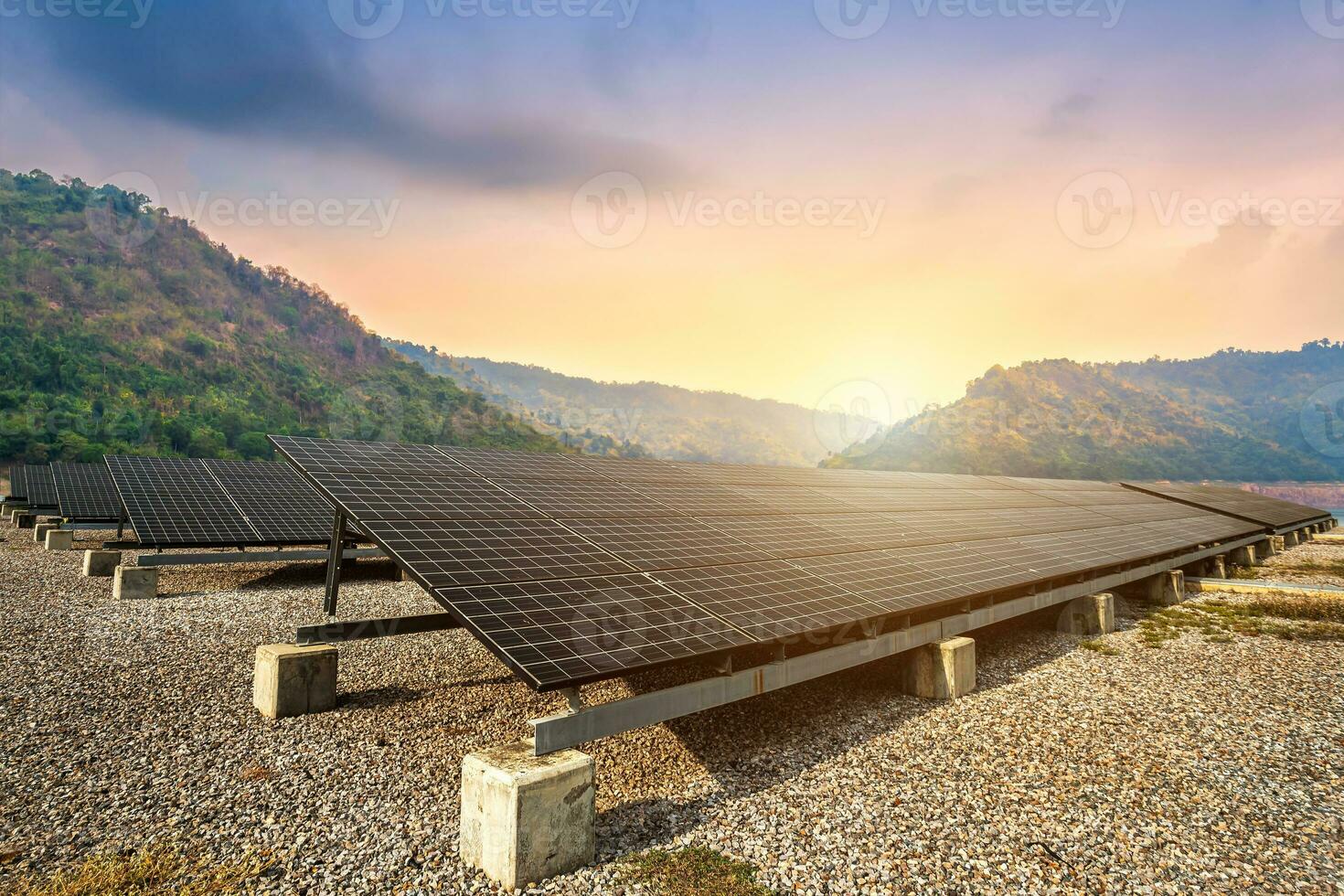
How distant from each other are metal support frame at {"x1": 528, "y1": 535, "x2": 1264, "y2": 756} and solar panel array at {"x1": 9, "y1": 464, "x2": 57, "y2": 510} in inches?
1588

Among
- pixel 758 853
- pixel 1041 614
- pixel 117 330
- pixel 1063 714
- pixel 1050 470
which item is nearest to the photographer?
pixel 758 853

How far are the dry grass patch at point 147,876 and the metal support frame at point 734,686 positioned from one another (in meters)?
2.77

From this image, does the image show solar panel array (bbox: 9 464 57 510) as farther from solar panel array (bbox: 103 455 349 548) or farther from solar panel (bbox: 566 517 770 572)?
solar panel (bbox: 566 517 770 572)

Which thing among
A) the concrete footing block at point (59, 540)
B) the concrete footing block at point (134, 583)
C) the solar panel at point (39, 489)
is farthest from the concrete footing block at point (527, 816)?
the solar panel at point (39, 489)

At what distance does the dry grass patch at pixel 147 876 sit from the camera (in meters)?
5.36

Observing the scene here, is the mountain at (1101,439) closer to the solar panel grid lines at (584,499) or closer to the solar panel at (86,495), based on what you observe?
the solar panel at (86,495)

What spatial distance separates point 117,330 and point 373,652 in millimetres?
141787

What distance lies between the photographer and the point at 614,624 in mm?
7254

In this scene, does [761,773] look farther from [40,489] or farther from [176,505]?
[40,489]

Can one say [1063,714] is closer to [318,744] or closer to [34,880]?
[318,744]

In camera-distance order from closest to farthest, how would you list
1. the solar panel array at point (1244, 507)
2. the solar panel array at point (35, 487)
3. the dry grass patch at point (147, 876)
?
the dry grass patch at point (147, 876), the solar panel array at point (35, 487), the solar panel array at point (1244, 507)

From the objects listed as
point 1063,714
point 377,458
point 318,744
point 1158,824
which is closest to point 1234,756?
point 1063,714

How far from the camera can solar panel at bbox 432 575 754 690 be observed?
243 inches

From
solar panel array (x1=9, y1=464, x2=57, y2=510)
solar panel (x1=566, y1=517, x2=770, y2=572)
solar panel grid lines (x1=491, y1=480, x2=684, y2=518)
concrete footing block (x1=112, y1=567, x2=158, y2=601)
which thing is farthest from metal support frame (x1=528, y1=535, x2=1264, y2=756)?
solar panel array (x1=9, y1=464, x2=57, y2=510)
